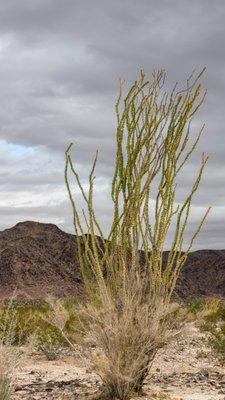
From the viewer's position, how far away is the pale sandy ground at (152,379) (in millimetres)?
7973

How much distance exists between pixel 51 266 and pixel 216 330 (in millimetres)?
38234

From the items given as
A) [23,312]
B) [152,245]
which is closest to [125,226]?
[152,245]

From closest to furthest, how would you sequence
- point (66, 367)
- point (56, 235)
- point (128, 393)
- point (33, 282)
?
1. point (128, 393)
2. point (66, 367)
3. point (33, 282)
4. point (56, 235)

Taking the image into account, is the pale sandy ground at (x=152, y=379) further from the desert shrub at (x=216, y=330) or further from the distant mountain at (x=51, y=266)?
the distant mountain at (x=51, y=266)

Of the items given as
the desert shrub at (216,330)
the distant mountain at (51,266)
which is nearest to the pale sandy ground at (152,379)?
the desert shrub at (216,330)

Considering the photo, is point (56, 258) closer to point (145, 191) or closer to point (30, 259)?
point (30, 259)

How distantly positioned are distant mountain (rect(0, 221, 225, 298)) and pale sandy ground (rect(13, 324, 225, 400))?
112 feet

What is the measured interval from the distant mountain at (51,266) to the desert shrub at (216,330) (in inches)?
1105

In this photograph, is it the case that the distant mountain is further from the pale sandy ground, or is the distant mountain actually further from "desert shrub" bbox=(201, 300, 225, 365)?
the pale sandy ground

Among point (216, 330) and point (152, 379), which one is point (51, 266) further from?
point (152, 379)

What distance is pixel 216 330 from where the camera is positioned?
13.4 metres

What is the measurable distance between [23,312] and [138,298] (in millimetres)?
9101

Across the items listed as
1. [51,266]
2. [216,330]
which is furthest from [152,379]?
[51,266]

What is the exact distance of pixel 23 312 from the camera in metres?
16.4
